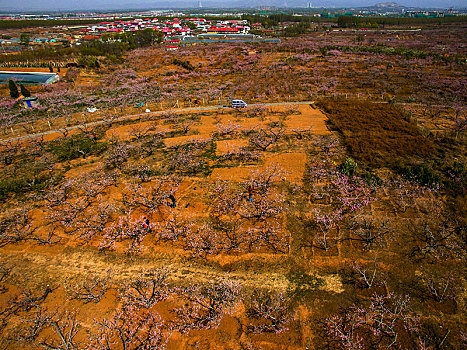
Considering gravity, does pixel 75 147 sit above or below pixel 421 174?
below

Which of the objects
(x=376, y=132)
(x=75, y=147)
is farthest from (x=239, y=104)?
(x=75, y=147)

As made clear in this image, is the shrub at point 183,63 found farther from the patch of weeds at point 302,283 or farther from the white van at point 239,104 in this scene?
the patch of weeds at point 302,283

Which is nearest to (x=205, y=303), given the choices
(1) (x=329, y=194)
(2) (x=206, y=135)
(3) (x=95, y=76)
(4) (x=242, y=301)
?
(4) (x=242, y=301)

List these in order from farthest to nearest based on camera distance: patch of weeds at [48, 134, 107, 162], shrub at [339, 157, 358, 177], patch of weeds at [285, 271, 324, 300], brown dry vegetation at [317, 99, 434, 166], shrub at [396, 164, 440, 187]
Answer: patch of weeds at [48, 134, 107, 162] < brown dry vegetation at [317, 99, 434, 166] < shrub at [339, 157, 358, 177] < shrub at [396, 164, 440, 187] < patch of weeds at [285, 271, 324, 300]

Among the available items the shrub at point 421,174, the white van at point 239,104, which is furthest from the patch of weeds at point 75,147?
the shrub at point 421,174

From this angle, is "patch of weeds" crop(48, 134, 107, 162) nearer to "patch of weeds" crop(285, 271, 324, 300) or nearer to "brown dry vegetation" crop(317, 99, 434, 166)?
"patch of weeds" crop(285, 271, 324, 300)

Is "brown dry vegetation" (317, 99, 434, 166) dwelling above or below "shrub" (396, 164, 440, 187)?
above

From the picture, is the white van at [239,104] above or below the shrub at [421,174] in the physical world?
above

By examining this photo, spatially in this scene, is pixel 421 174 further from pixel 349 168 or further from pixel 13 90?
pixel 13 90

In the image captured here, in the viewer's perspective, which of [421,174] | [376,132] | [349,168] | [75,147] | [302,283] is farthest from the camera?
[75,147]

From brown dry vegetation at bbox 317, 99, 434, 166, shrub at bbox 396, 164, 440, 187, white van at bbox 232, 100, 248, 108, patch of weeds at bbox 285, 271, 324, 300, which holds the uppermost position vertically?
white van at bbox 232, 100, 248, 108

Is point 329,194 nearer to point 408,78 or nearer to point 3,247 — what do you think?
point 3,247

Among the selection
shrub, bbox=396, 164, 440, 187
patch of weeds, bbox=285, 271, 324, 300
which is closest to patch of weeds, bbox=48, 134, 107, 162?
patch of weeds, bbox=285, 271, 324, 300
